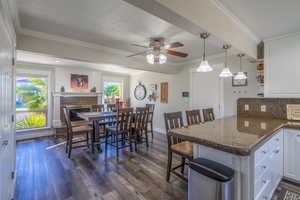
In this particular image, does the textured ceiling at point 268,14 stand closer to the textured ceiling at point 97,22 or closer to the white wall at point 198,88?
the textured ceiling at point 97,22

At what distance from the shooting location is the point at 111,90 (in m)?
6.34

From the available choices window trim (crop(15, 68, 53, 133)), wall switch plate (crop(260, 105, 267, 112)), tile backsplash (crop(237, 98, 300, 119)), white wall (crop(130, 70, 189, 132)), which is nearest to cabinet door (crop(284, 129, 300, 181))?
tile backsplash (crop(237, 98, 300, 119))

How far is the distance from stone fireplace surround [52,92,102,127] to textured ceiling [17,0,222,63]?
9.70 feet

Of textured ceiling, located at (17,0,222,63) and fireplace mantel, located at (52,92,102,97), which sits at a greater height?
textured ceiling, located at (17,0,222,63)

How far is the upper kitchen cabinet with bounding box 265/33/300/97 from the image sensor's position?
2.38 metres

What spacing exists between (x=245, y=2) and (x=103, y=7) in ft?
5.65

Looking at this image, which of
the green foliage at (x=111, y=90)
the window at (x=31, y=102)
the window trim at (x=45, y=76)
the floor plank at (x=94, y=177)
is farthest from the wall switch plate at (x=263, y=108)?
the window at (x=31, y=102)

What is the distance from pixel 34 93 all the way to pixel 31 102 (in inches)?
11.7

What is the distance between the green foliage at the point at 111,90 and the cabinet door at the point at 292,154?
18.6ft

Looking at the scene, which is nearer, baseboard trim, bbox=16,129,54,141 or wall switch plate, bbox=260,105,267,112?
wall switch plate, bbox=260,105,267,112

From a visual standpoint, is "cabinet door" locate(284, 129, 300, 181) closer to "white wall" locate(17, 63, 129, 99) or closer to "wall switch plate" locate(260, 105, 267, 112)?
"wall switch plate" locate(260, 105, 267, 112)

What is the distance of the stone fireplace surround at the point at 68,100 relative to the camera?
4777 millimetres

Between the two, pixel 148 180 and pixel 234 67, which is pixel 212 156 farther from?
pixel 234 67

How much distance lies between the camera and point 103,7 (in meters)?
1.79
